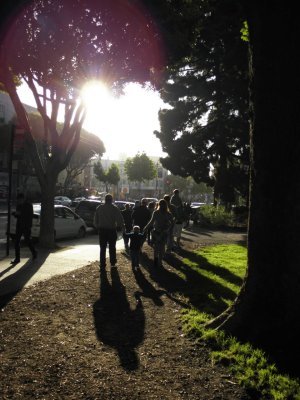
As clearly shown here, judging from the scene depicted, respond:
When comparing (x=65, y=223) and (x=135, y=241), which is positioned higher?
(x=135, y=241)

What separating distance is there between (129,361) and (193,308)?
2445mm

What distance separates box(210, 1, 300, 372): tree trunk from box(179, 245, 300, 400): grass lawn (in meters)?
0.27

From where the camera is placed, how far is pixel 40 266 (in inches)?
402

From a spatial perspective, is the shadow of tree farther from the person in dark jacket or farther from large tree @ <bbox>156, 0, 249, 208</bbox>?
large tree @ <bbox>156, 0, 249, 208</bbox>

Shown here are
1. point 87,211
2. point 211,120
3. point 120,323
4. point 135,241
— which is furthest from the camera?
point 211,120

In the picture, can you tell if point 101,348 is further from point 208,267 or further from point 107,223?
point 208,267

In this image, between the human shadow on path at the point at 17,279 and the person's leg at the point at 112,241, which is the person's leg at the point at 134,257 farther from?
the human shadow on path at the point at 17,279

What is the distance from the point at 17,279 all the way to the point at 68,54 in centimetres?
682

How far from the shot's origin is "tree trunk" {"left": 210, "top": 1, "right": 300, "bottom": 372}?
15.2ft

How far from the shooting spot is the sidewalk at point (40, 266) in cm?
820

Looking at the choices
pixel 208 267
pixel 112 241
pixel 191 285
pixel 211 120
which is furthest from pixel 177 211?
pixel 211 120

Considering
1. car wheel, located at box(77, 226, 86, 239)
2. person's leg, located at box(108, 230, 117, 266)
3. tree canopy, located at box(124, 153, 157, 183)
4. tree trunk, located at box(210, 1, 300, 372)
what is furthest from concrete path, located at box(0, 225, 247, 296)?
tree canopy, located at box(124, 153, 157, 183)

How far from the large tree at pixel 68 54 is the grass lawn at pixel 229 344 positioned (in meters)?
6.62

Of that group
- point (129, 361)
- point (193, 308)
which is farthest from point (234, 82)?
point (129, 361)
